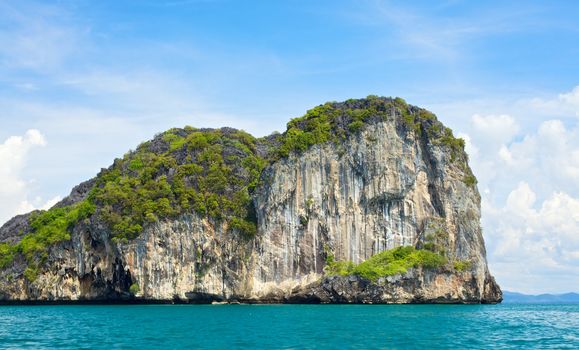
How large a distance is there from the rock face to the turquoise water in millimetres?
17001

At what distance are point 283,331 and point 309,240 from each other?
3555cm

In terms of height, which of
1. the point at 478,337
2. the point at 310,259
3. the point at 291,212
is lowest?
the point at 478,337

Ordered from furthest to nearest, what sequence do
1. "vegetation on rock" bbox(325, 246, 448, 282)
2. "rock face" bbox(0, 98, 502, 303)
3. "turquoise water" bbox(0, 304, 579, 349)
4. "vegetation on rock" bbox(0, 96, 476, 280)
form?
1. "vegetation on rock" bbox(0, 96, 476, 280)
2. "rock face" bbox(0, 98, 502, 303)
3. "vegetation on rock" bbox(325, 246, 448, 282)
4. "turquoise water" bbox(0, 304, 579, 349)

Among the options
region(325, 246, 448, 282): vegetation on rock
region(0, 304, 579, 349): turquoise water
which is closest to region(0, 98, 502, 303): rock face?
region(325, 246, 448, 282): vegetation on rock

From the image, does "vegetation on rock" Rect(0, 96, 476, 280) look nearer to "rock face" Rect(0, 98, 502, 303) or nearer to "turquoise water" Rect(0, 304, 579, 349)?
"rock face" Rect(0, 98, 502, 303)

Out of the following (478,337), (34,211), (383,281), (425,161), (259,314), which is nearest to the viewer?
(478,337)

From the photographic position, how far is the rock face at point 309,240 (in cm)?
7125

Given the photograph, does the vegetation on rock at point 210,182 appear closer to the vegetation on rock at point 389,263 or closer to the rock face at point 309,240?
the vegetation on rock at point 389,263

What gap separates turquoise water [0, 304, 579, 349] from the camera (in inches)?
1312

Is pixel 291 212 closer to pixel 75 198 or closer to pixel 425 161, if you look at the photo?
pixel 425 161

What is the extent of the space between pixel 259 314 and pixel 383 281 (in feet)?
61.5

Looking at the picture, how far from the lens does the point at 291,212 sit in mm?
75375

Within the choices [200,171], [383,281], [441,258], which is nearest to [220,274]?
[200,171]

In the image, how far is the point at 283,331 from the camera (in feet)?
128
